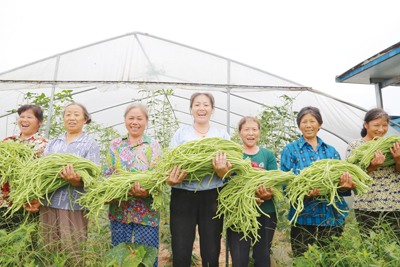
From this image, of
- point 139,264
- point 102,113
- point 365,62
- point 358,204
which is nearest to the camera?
point 139,264

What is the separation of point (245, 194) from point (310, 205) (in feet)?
2.40

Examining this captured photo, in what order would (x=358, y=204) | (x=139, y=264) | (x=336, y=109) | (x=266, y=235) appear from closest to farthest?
(x=139, y=264) → (x=266, y=235) → (x=358, y=204) → (x=336, y=109)

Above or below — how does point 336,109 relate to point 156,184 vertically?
above

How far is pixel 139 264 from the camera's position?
7.43ft

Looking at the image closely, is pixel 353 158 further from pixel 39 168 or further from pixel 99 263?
pixel 39 168

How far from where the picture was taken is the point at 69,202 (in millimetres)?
2418

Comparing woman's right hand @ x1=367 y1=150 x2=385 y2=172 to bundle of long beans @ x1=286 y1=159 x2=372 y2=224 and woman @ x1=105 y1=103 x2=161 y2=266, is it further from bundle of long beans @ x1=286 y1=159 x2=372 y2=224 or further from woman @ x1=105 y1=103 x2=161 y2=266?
woman @ x1=105 y1=103 x2=161 y2=266

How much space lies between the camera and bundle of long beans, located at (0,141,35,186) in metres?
2.36

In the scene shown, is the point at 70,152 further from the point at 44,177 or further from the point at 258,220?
the point at 258,220

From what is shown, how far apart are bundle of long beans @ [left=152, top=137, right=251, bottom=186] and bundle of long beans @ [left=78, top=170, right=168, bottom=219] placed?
0.36 feet

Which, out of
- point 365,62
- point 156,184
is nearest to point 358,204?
point 156,184

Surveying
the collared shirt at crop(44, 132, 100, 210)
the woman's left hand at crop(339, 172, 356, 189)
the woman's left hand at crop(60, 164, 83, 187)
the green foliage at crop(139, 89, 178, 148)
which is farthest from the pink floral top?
the green foliage at crop(139, 89, 178, 148)

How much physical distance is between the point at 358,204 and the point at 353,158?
48 centimetres

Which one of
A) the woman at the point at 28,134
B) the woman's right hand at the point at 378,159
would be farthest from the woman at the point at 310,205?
the woman at the point at 28,134
